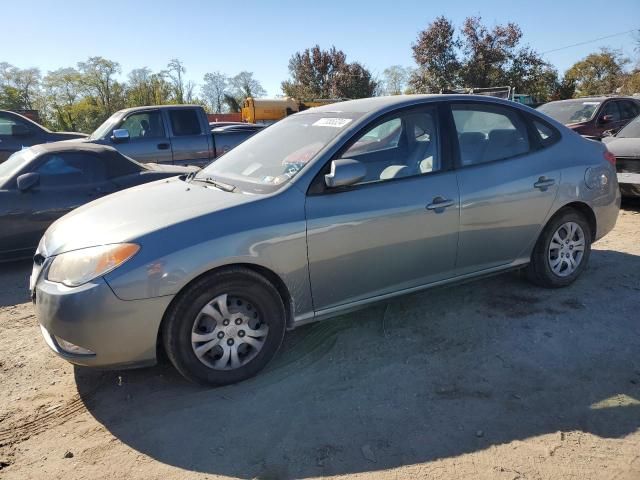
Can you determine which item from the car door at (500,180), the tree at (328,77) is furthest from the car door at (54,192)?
the tree at (328,77)

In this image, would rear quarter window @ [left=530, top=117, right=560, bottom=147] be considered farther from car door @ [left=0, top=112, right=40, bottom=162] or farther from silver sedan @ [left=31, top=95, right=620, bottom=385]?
car door @ [left=0, top=112, right=40, bottom=162]

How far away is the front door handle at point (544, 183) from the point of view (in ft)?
13.6

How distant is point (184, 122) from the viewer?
1010 cm

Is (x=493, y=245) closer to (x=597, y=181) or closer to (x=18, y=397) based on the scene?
(x=597, y=181)

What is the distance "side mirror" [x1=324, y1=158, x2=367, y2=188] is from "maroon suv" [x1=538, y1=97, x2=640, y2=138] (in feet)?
29.6

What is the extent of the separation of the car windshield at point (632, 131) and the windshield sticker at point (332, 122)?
248 inches

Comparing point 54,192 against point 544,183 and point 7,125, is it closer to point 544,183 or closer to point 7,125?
point 7,125

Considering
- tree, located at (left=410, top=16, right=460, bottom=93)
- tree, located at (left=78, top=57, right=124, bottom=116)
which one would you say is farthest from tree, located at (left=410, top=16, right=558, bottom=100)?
tree, located at (left=78, top=57, right=124, bottom=116)

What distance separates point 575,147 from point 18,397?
4.73 metres

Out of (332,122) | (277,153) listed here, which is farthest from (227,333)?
(332,122)

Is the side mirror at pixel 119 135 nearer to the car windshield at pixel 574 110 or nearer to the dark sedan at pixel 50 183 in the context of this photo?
the dark sedan at pixel 50 183

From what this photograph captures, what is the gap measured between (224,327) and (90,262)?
864mm

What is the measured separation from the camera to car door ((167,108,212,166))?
995 centimetres

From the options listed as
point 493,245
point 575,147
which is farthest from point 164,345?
point 575,147
